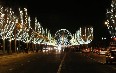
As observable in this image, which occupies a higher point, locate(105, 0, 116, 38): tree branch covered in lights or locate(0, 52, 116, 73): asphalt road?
locate(105, 0, 116, 38): tree branch covered in lights

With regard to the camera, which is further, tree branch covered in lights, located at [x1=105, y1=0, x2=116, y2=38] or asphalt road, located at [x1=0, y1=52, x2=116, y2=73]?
tree branch covered in lights, located at [x1=105, y1=0, x2=116, y2=38]

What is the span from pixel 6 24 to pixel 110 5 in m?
77.0

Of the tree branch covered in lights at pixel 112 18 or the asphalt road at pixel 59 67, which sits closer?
the asphalt road at pixel 59 67

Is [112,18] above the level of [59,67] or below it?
above

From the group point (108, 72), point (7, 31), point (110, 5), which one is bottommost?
point (108, 72)

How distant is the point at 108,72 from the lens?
30.3 m

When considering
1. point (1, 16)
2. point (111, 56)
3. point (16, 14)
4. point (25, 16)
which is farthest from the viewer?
point (25, 16)

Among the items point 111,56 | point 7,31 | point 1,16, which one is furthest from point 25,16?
point 111,56

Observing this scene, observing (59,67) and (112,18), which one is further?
(112,18)

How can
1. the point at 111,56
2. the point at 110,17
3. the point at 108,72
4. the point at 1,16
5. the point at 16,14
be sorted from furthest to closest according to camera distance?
1. the point at 110,17
2. the point at 16,14
3. the point at 1,16
4. the point at 111,56
5. the point at 108,72

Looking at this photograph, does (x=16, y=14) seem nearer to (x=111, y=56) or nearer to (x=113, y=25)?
(x=113, y=25)

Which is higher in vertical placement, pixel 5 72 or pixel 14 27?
pixel 14 27

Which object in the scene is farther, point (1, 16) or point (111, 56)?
point (1, 16)

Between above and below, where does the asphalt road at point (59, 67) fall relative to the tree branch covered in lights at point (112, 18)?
below
